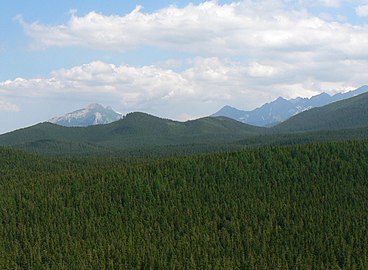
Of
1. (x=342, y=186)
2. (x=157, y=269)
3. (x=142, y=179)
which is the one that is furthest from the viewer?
(x=142, y=179)

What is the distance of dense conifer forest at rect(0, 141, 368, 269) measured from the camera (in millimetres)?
69812

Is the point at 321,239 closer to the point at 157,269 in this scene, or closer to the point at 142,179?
the point at 157,269

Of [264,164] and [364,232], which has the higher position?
[264,164]

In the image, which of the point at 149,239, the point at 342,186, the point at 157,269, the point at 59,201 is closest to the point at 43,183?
the point at 59,201

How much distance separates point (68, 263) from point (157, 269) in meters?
14.7

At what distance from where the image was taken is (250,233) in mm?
77500

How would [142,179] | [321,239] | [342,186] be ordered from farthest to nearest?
[142,179]
[342,186]
[321,239]

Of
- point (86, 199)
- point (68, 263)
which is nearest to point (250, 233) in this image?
point (68, 263)

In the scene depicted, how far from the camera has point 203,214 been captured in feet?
290

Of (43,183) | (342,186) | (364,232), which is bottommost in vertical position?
(364,232)

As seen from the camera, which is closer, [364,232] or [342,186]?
[364,232]

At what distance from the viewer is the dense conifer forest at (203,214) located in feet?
229

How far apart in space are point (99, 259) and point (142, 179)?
122ft

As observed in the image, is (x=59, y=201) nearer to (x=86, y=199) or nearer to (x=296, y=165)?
(x=86, y=199)
